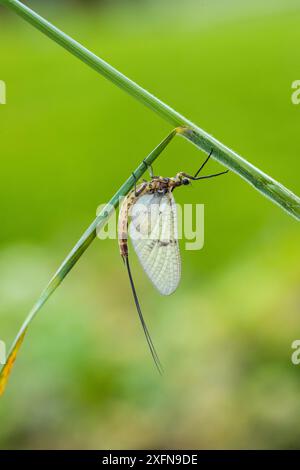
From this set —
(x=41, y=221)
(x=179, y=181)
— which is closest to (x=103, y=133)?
(x=41, y=221)

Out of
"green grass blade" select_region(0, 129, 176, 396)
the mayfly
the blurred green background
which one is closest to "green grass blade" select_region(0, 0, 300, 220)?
"green grass blade" select_region(0, 129, 176, 396)

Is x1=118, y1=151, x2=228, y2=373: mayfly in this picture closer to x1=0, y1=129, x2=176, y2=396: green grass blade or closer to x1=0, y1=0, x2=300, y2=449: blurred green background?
x1=0, y1=129, x2=176, y2=396: green grass blade

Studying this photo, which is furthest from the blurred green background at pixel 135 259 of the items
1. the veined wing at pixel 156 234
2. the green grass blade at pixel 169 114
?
the green grass blade at pixel 169 114

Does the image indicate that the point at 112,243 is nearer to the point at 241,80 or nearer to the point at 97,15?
the point at 241,80

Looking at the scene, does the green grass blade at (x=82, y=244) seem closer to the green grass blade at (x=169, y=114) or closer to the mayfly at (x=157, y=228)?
the green grass blade at (x=169, y=114)

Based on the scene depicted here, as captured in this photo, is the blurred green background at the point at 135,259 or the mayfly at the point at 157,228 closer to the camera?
the mayfly at the point at 157,228

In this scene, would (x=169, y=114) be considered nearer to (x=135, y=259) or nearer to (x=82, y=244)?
(x=82, y=244)

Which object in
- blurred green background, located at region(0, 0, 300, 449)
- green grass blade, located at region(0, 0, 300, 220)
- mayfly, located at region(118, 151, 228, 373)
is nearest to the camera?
green grass blade, located at region(0, 0, 300, 220)
